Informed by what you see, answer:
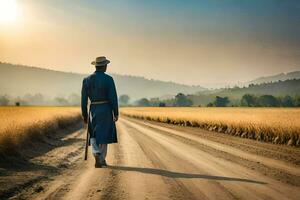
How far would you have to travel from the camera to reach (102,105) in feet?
34.3

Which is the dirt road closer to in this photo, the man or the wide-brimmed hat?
the man

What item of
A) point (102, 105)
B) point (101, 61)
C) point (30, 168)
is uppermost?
point (101, 61)

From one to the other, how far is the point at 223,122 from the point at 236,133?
158 inches

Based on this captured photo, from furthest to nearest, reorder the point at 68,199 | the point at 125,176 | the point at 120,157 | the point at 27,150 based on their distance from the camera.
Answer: the point at 27,150 → the point at 120,157 → the point at 125,176 → the point at 68,199

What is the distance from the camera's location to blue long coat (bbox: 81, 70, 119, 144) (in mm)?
10320

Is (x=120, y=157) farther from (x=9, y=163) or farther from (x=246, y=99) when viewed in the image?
(x=246, y=99)

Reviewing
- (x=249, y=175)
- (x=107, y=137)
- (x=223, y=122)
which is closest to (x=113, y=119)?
(x=107, y=137)

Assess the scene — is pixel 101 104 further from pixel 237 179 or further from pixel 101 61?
pixel 237 179

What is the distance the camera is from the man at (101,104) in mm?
10281

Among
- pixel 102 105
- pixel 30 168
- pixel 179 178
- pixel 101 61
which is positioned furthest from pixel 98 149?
pixel 179 178

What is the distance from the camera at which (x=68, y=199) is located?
20.5 feet

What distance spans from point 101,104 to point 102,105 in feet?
0.12

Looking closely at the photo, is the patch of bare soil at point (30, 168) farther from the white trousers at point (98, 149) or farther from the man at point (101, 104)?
the man at point (101, 104)

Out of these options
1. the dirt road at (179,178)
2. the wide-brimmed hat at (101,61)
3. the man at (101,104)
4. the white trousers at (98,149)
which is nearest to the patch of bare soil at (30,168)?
the dirt road at (179,178)
